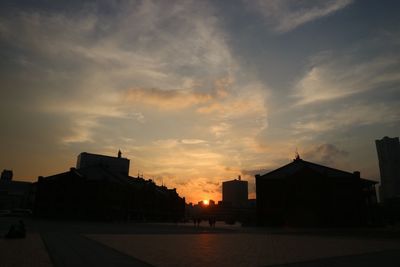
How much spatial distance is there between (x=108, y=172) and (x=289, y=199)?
47136 millimetres

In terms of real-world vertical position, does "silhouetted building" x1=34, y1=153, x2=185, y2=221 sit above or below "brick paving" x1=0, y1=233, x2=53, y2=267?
above

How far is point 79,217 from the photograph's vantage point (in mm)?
75375

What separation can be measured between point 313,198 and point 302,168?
20.9 ft

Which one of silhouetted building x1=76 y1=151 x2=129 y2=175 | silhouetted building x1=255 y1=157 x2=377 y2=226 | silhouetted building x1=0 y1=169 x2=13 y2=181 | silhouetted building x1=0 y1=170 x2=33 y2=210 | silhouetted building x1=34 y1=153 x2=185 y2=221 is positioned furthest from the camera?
silhouetted building x1=0 y1=169 x2=13 y2=181

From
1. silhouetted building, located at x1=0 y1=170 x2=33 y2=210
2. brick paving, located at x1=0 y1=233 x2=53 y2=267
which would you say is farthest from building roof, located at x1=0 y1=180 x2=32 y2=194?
brick paving, located at x1=0 y1=233 x2=53 y2=267

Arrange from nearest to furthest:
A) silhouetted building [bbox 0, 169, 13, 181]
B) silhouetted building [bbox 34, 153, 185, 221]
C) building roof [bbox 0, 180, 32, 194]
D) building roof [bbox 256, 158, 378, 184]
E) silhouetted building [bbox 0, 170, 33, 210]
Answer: building roof [bbox 256, 158, 378, 184]
silhouetted building [bbox 34, 153, 185, 221]
silhouetted building [bbox 0, 170, 33, 210]
building roof [bbox 0, 180, 32, 194]
silhouetted building [bbox 0, 169, 13, 181]

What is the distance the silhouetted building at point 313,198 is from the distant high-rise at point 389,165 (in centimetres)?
14000

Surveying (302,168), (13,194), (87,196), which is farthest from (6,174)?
(302,168)

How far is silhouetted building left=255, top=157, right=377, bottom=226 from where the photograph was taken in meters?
64.6

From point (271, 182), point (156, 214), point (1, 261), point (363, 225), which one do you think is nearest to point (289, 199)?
point (271, 182)

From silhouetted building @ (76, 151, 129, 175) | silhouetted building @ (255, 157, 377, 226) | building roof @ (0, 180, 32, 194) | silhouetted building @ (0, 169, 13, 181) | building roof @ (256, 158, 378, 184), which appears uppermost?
silhouetted building @ (76, 151, 129, 175)

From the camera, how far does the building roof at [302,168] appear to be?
219ft

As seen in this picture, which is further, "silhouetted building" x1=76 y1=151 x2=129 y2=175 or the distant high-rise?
the distant high-rise

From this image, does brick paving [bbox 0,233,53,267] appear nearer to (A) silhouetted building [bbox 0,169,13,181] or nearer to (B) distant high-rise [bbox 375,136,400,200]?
(A) silhouetted building [bbox 0,169,13,181]
